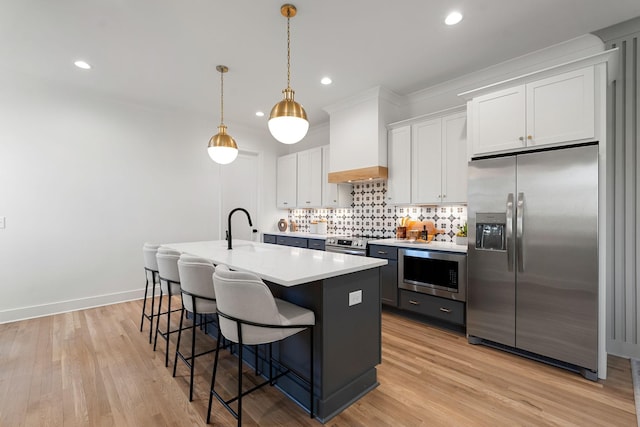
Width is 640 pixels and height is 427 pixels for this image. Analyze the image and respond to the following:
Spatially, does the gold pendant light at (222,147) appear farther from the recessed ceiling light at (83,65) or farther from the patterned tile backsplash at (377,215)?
the patterned tile backsplash at (377,215)

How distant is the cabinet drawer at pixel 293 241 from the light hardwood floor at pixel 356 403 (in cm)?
226

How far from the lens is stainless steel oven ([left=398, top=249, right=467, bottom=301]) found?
298 centimetres

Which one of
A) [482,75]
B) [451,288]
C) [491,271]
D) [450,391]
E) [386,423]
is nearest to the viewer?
[386,423]

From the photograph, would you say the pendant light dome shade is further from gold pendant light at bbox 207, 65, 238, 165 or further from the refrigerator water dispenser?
the refrigerator water dispenser

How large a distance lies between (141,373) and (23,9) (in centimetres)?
308

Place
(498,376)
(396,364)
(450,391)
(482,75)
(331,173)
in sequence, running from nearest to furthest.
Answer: (450,391) → (498,376) → (396,364) → (482,75) → (331,173)

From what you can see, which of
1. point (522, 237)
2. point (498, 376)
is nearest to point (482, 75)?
point (522, 237)

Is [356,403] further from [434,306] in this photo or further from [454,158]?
[454,158]

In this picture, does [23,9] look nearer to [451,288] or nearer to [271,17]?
[271,17]

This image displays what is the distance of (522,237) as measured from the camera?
8.25 feet

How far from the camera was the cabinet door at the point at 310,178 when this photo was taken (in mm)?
Answer: 5031

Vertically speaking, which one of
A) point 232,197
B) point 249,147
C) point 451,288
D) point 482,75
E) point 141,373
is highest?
point 482,75

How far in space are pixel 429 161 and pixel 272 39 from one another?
221 cm

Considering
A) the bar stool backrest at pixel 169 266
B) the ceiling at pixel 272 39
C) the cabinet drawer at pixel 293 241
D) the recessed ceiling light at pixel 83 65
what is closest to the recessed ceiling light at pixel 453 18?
the ceiling at pixel 272 39
